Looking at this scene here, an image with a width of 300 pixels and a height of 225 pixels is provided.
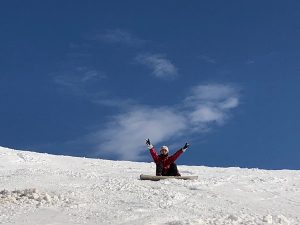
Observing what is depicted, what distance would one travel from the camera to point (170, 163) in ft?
56.6

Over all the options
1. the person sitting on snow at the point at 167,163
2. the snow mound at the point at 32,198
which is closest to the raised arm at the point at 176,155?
the person sitting on snow at the point at 167,163

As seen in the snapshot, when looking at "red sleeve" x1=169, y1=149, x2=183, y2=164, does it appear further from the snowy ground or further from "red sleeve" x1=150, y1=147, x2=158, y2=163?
the snowy ground

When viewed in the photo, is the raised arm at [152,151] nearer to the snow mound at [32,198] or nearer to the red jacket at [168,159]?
the red jacket at [168,159]

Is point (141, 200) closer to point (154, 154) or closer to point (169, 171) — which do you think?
point (169, 171)

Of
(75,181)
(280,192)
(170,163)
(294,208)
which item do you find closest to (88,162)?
(170,163)

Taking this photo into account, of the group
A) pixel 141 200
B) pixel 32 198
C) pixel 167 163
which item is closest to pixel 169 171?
pixel 167 163

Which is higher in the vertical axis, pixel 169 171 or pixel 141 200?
pixel 169 171

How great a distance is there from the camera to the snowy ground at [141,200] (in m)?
10.2

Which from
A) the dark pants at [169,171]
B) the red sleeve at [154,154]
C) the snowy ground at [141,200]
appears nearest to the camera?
the snowy ground at [141,200]

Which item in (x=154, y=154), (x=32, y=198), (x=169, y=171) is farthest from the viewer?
(x=154, y=154)

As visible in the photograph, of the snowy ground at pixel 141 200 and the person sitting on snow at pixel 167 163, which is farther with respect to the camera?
the person sitting on snow at pixel 167 163

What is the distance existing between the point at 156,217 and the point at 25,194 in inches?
121

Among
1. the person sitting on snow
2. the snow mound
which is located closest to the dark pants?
the person sitting on snow

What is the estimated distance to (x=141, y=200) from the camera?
466 inches
